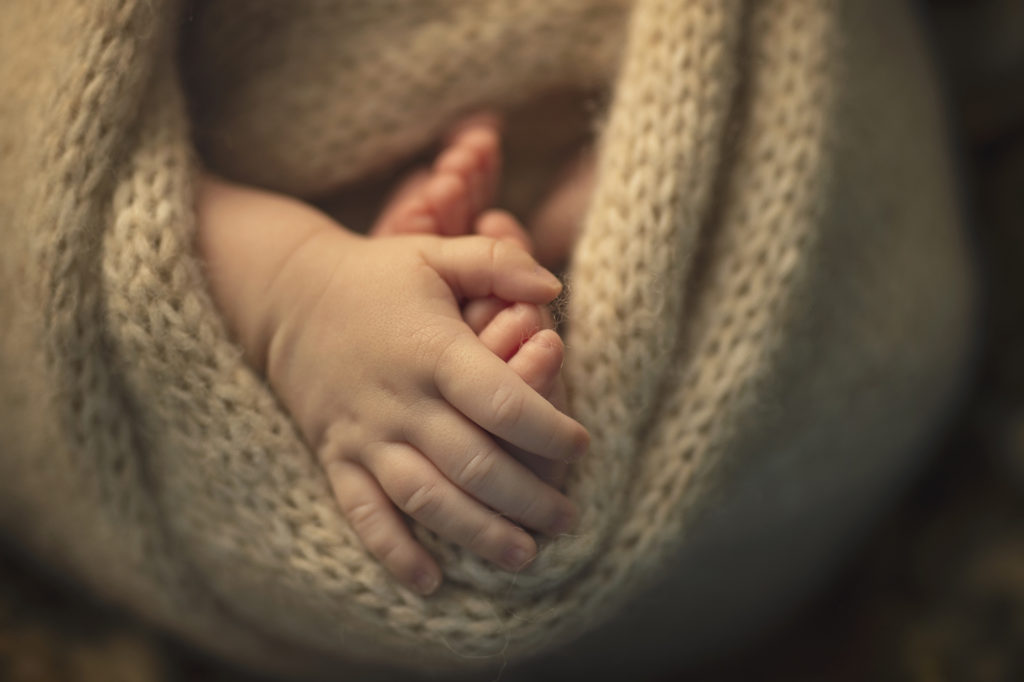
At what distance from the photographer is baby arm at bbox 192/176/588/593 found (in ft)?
1.66

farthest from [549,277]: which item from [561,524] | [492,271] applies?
[561,524]

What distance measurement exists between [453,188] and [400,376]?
7.4 inches

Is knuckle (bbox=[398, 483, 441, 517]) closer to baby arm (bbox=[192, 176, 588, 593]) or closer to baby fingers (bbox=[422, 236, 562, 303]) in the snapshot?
baby arm (bbox=[192, 176, 588, 593])

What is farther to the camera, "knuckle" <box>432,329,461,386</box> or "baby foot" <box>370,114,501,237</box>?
"baby foot" <box>370,114,501,237</box>

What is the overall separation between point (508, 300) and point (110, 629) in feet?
1.97

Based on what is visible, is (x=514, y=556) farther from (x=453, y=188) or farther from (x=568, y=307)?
(x=453, y=188)

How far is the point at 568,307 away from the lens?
57 cm

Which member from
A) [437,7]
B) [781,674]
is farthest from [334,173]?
[781,674]

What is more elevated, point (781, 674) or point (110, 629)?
point (781, 674)

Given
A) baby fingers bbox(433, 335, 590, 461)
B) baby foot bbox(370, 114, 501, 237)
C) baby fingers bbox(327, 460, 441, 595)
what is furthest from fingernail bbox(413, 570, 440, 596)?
baby foot bbox(370, 114, 501, 237)

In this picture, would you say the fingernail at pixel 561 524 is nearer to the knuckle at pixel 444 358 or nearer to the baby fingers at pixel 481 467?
the baby fingers at pixel 481 467

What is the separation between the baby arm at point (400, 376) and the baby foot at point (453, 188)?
2.7 inches

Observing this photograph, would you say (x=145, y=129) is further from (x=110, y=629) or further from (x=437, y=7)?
(x=110, y=629)

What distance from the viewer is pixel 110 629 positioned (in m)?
0.86
